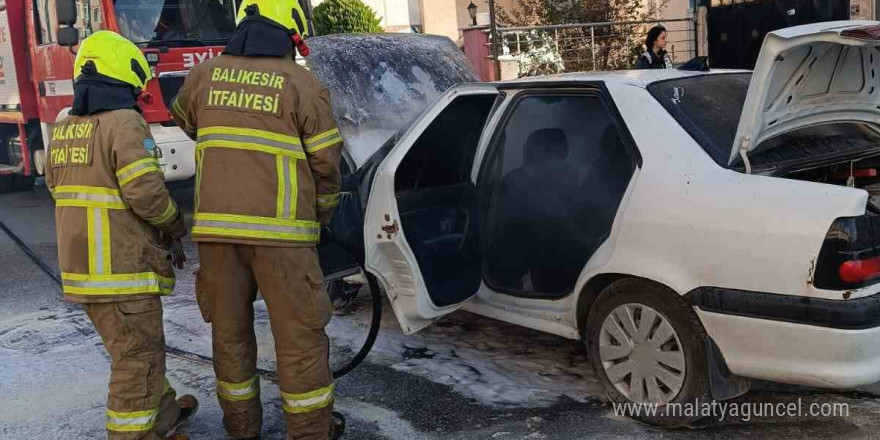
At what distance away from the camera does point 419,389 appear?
4059 mm

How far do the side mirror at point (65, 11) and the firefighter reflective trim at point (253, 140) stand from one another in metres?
5.54

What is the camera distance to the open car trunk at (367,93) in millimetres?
4078

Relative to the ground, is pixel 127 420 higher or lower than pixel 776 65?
lower

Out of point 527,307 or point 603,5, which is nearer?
point 527,307

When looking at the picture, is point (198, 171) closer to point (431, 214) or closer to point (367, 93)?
point (431, 214)

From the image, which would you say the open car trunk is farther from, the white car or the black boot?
the black boot

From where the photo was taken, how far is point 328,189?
136 inches

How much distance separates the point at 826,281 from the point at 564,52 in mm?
10679

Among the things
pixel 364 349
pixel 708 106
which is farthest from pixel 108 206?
Answer: pixel 708 106

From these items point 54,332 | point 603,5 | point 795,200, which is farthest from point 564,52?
point 795,200

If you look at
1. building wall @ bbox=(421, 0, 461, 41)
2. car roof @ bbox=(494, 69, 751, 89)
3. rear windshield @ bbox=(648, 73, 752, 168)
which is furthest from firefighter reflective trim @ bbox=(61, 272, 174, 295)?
building wall @ bbox=(421, 0, 461, 41)

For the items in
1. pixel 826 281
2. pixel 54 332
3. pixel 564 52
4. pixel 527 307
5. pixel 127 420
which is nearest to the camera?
pixel 826 281

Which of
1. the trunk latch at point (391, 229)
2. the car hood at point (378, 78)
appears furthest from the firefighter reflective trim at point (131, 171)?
the car hood at point (378, 78)

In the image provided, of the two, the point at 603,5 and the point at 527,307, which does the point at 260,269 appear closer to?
the point at 527,307
